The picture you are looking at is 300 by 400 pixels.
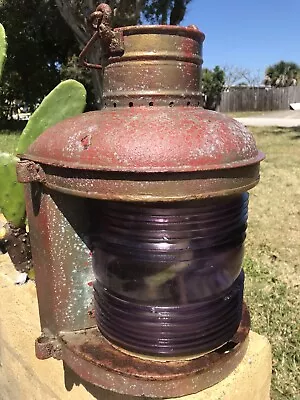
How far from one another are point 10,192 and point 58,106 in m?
0.41

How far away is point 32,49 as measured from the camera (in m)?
15.8

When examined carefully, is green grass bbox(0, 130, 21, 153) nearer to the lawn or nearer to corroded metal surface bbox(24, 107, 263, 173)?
the lawn

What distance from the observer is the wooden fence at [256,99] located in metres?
26.6

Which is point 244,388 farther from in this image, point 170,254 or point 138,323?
point 170,254

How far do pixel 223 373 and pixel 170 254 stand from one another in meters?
0.37

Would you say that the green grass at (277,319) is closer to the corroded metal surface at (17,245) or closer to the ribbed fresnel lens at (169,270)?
the ribbed fresnel lens at (169,270)

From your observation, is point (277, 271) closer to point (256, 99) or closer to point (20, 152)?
point (20, 152)

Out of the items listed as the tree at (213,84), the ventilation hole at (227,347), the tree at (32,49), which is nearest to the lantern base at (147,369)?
the ventilation hole at (227,347)

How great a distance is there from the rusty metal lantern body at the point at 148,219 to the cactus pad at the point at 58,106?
368 millimetres

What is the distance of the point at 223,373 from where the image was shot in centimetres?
117

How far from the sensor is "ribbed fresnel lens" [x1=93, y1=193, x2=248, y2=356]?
1.04 metres

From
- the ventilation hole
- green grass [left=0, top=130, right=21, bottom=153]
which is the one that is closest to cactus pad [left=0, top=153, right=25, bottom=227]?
the ventilation hole

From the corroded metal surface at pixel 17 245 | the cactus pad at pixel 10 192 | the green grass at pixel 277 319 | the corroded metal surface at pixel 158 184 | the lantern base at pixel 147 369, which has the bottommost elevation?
the green grass at pixel 277 319

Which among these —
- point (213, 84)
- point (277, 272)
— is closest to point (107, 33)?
point (277, 272)
